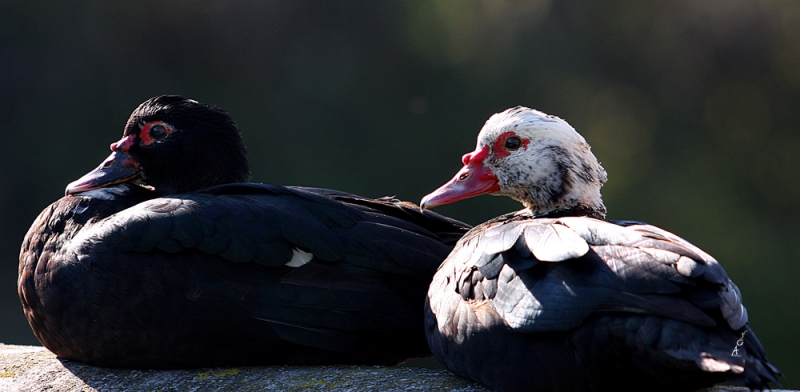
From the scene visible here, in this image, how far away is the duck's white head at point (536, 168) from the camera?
11.1ft

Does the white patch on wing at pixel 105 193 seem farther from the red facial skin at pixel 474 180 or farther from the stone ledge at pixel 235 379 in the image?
the red facial skin at pixel 474 180

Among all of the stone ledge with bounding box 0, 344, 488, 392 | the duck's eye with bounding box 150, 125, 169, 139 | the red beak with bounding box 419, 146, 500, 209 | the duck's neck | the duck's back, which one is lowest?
the stone ledge with bounding box 0, 344, 488, 392

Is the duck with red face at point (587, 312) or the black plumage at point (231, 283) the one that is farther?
the black plumage at point (231, 283)

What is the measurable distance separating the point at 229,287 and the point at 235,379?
32 cm

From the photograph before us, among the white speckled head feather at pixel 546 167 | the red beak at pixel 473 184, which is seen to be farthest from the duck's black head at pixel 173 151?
the white speckled head feather at pixel 546 167

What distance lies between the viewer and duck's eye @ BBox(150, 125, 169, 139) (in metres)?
3.78

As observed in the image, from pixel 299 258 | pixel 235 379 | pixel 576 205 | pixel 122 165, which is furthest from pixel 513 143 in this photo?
pixel 122 165

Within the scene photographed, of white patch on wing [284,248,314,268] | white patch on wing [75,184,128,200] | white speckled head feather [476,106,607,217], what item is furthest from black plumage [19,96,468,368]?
white speckled head feather [476,106,607,217]

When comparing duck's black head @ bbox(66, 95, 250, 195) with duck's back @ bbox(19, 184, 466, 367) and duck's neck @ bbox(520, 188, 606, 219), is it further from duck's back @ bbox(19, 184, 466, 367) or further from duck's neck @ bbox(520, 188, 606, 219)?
duck's neck @ bbox(520, 188, 606, 219)

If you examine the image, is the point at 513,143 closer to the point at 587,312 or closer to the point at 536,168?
the point at 536,168

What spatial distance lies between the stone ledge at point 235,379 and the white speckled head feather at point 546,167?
2.55 ft

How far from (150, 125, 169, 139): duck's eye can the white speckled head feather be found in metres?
1.41

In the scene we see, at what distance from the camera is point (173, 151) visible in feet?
12.3

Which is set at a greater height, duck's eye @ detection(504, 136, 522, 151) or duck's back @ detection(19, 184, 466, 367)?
duck's eye @ detection(504, 136, 522, 151)
